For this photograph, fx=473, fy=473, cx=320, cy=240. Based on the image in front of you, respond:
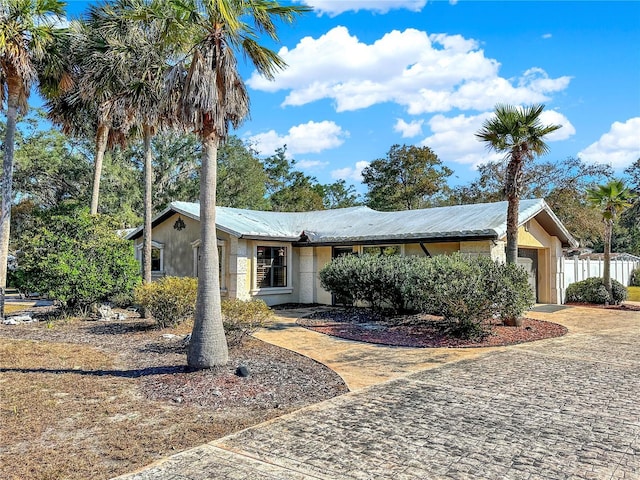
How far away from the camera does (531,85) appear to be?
13.8 meters

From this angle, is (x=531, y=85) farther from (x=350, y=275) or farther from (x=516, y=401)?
(x=516, y=401)

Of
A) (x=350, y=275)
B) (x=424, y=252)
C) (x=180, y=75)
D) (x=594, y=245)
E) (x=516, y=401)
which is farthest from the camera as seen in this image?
(x=594, y=245)

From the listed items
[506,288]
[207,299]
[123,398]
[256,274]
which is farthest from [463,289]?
[256,274]

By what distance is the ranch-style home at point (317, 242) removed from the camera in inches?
632

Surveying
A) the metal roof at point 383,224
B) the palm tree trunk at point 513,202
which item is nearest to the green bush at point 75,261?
the metal roof at point 383,224

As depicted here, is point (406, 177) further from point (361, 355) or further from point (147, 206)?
point (361, 355)

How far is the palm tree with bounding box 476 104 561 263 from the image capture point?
12.5m

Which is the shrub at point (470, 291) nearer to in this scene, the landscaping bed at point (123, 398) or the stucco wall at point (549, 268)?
the landscaping bed at point (123, 398)

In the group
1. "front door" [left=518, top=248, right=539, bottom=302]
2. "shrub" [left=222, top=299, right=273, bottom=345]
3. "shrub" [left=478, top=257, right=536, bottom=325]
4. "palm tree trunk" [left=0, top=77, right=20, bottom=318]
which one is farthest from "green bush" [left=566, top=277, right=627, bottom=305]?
"palm tree trunk" [left=0, top=77, right=20, bottom=318]

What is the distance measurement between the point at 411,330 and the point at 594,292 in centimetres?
1143

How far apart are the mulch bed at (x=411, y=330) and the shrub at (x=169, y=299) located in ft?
11.3

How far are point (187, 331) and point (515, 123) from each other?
33.3ft

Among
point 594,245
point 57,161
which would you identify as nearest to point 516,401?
point 57,161

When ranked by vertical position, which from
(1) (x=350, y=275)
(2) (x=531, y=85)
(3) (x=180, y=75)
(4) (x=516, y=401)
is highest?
(2) (x=531, y=85)
